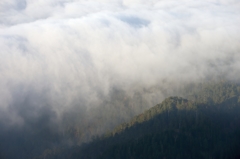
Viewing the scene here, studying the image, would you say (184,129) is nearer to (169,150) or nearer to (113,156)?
(169,150)

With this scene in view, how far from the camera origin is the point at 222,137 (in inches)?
7554

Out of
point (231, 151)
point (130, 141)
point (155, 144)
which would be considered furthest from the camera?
point (130, 141)

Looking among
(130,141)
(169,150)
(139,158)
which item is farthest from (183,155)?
(130,141)

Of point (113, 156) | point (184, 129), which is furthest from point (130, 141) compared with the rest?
point (184, 129)

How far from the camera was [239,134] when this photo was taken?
628ft

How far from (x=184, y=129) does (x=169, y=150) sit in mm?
22717

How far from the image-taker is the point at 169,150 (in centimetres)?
18100

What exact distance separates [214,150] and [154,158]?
2923cm

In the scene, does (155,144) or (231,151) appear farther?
(155,144)

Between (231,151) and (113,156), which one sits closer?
(231,151)

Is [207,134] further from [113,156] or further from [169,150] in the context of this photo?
[113,156]

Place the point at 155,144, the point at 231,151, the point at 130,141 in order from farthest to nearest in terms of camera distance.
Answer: the point at 130,141 < the point at 155,144 < the point at 231,151

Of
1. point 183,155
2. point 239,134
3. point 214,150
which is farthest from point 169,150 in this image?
point 239,134

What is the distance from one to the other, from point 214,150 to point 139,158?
120ft
